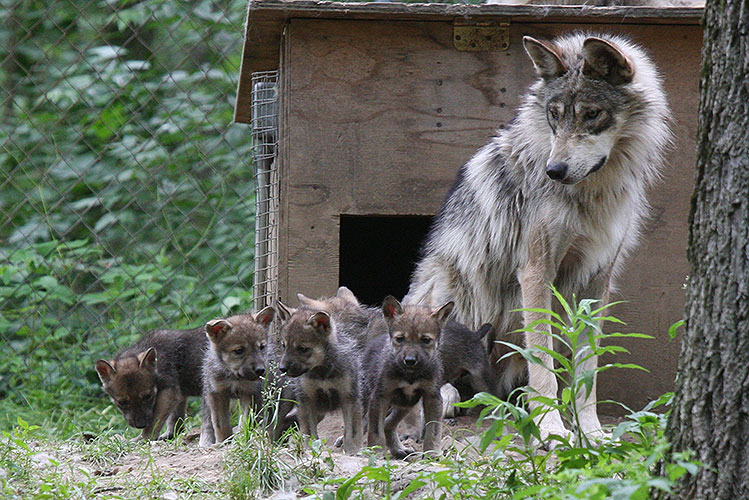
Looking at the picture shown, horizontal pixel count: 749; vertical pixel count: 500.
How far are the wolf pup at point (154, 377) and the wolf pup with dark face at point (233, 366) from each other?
0.42 m

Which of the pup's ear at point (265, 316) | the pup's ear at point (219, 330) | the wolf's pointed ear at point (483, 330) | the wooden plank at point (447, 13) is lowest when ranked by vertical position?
the wolf's pointed ear at point (483, 330)

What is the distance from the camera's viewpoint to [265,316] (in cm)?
461

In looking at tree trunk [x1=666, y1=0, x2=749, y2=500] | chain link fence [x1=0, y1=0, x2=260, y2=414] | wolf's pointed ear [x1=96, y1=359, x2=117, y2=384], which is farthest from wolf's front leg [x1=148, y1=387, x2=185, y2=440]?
tree trunk [x1=666, y1=0, x2=749, y2=500]

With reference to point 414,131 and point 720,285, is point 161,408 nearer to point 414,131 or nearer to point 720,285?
point 414,131

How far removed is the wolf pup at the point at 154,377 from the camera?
→ 15.8ft

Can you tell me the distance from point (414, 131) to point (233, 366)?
6.19ft

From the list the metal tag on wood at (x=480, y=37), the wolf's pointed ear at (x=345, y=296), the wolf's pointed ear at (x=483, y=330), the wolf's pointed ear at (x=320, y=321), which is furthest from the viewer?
the metal tag on wood at (x=480, y=37)

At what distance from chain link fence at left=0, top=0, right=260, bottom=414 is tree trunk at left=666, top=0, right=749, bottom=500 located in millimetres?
5335

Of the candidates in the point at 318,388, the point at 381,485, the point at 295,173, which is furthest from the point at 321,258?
the point at 381,485

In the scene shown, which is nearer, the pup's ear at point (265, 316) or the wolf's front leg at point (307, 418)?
the wolf's front leg at point (307, 418)

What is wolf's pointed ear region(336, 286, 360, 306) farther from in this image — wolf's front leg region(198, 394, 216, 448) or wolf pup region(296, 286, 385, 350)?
wolf's front leg region(198, 394, 216, 448)

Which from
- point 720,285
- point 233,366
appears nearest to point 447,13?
point 233,366

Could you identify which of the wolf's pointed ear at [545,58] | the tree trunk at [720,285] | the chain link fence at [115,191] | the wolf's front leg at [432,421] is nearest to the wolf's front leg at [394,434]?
the wolf's front leg at [432,421]

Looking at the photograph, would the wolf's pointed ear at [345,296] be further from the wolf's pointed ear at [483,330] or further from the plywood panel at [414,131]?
the wolf's pointed ear at [483,330]
